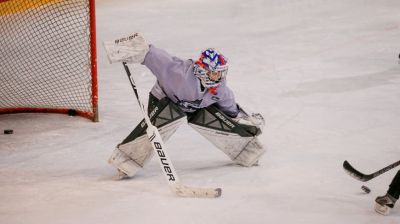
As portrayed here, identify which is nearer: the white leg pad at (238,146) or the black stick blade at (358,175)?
the black stick blade at (358,175)

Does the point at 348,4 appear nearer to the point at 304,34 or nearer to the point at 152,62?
A: the point at 304,34

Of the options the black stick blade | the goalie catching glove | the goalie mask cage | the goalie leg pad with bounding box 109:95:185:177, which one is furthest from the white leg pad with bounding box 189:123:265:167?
the goalie mask cage

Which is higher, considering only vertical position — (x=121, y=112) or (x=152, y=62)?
(x=152, y=62)

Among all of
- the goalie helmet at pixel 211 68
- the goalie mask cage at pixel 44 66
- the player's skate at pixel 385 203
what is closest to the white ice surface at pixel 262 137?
the player's skate at pixel 385 203

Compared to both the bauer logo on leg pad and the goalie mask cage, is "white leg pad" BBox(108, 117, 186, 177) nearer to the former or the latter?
the bauer logo on leg pad

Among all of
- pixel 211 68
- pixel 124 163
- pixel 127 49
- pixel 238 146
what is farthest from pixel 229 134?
pixel 127 49

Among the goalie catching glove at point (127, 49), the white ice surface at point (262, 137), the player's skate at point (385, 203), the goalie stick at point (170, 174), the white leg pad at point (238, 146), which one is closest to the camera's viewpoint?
the player's skate at point (385, 203)

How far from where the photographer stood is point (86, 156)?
4223 millimetres

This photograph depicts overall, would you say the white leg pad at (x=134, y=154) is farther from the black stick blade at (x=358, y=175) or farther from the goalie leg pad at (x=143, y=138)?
the black stick blade at (x=358, y=175)

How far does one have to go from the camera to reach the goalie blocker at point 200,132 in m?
3.72

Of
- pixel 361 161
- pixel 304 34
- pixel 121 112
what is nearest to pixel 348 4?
pixel 304 34

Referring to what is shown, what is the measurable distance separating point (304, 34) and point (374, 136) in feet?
8.94

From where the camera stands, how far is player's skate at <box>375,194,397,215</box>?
315 centimetres

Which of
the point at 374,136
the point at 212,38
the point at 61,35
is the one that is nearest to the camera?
the point at 374,136
